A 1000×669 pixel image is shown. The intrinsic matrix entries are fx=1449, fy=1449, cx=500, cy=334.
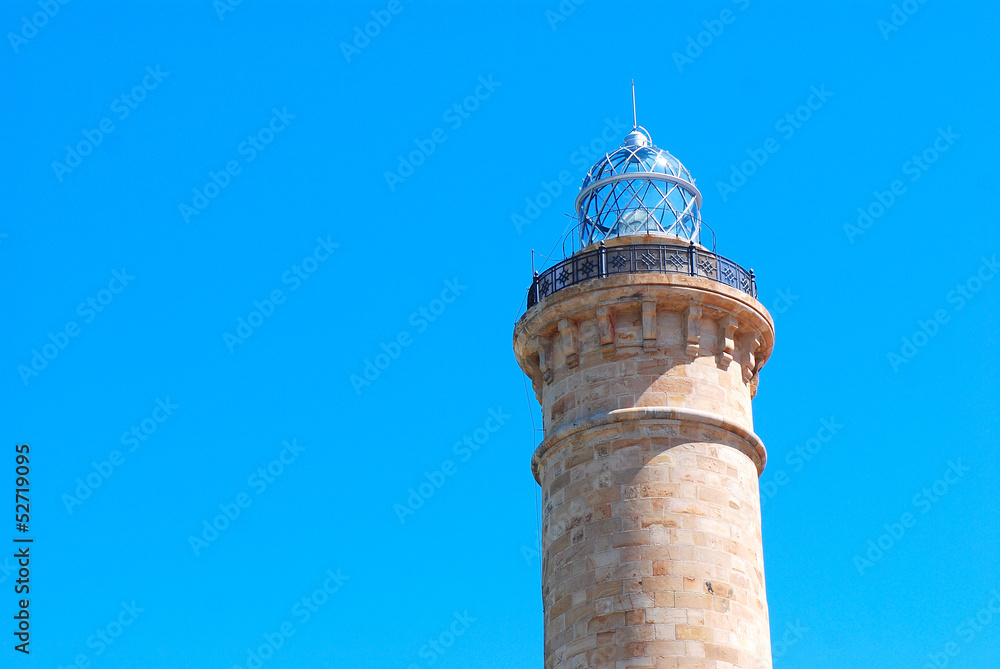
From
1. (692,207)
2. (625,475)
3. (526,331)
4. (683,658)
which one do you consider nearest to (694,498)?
(625,475)

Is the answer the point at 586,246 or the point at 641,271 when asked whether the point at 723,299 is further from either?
the point at 586,246

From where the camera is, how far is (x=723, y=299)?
69.6 ft

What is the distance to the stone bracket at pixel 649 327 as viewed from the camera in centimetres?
2086

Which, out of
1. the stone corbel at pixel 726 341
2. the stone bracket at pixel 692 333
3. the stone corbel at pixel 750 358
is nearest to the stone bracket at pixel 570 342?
the stone bracket at pixel 692 333

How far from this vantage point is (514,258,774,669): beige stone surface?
1938cm

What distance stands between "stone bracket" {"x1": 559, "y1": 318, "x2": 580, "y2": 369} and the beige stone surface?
0.05 ft

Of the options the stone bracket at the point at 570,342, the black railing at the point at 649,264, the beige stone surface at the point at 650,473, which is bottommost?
the beige stone surface at the point at 650,473

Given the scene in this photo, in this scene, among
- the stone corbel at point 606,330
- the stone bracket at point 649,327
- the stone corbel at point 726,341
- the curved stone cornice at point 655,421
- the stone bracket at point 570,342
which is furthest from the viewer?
the stone bracket at point 570,342

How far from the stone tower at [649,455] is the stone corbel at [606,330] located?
0.02 m

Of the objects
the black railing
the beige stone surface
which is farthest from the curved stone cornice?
the black railing

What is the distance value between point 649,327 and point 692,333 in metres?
0.64

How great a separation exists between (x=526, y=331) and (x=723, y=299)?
3020 millimetres

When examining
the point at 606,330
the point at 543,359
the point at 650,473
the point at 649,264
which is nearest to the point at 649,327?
the point at 606,330

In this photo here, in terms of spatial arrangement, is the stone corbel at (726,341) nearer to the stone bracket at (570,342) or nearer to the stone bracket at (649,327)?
the stone bracket at (649,327)
